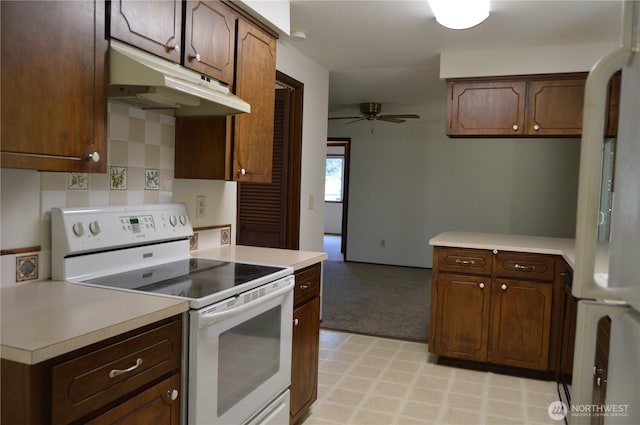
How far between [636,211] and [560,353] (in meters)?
2.52

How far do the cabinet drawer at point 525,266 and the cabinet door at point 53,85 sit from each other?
258 cm

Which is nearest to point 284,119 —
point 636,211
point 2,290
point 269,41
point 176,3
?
point 269,41

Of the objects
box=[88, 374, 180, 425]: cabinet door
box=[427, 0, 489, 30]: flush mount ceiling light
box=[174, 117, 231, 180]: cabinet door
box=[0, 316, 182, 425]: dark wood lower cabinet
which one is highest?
box=[427, 0, 489, 30]: flush mount ceiling light

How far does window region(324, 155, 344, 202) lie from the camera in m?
11.6

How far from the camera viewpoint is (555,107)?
130 inches

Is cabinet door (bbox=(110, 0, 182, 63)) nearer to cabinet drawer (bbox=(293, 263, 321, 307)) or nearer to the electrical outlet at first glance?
the electrical outlet

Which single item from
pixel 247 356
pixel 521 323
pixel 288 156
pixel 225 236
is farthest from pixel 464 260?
pixel 247 356

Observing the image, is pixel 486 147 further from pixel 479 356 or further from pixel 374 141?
pixel 479 356

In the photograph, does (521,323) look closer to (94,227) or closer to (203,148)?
(203,148)

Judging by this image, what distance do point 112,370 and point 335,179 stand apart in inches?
417

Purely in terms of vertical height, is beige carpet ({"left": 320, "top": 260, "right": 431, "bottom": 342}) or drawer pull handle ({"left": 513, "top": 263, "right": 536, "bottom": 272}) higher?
drawer pull handle ({"left": 513, "top": 263, "right": 536, "bottom": 272})

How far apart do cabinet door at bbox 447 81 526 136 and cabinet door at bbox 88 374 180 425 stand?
2.81 m

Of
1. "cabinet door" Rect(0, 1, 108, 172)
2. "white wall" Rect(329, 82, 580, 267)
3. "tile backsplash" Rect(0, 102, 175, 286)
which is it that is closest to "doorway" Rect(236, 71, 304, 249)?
"tile backsplash" Rect(0, 102, 175, 286)

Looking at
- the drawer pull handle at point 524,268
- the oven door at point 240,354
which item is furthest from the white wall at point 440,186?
the oven door at point 240,354
